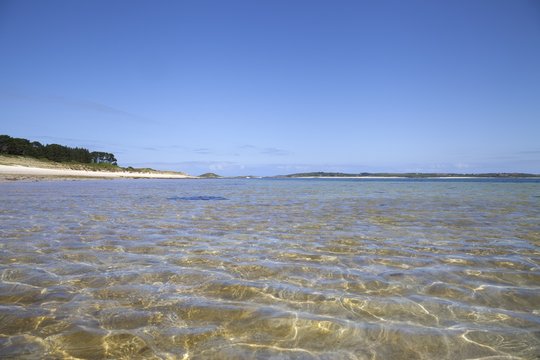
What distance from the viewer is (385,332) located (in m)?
3.36

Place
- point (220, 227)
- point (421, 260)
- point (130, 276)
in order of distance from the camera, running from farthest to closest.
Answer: point (220, 227) < point (421, 260) < point (130, 276)

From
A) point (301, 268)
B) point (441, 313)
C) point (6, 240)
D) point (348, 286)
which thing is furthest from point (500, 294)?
point (6, 240)

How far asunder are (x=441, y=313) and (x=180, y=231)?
6922 millimetres

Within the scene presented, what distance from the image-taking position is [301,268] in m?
5.61

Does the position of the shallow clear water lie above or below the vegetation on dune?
below

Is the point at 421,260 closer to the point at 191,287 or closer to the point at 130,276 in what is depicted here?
the point at 191,287

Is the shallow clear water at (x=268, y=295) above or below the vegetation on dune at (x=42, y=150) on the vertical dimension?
below

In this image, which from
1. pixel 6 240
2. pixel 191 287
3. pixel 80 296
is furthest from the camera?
pixel 6 240

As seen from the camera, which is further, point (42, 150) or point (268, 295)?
point (42, 150)

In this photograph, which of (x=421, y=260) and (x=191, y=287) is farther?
(x=421, y=260)

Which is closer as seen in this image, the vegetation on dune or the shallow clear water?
the shallow clear water

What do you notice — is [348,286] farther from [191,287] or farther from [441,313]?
[191,287]

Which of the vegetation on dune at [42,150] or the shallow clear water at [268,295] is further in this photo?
the vegetation on dune at [42,150]

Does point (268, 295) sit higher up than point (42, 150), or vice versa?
point (42, 150)
